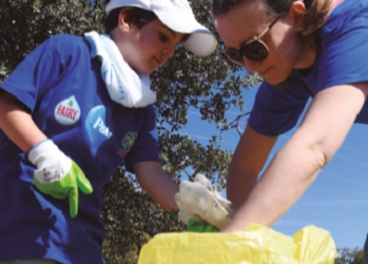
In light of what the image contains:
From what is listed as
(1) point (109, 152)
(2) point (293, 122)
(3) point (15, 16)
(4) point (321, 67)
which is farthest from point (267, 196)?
(3) point (15, 16)

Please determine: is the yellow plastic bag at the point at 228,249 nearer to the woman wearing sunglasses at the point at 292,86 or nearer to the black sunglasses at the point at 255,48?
the woman wearing sunglasses at the point at 292,86

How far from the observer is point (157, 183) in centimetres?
264

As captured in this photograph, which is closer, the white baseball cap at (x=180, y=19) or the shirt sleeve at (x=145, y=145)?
the white baseball cap at (x=180, y=19)

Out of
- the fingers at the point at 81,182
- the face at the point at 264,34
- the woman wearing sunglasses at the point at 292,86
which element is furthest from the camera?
the face at the point at 264,34

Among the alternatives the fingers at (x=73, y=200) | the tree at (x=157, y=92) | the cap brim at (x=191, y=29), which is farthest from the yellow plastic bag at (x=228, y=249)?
the tree at (x=157, y=92)

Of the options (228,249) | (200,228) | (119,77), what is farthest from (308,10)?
(228,249)

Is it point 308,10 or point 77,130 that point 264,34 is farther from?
point 77,130

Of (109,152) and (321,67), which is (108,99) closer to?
(109,152)

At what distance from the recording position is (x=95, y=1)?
27.9ft

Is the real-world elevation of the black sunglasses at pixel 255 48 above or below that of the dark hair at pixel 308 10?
below

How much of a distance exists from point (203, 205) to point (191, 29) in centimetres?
94

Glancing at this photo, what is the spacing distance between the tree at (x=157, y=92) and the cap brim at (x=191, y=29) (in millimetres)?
5290

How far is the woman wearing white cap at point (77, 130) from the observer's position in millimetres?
2154

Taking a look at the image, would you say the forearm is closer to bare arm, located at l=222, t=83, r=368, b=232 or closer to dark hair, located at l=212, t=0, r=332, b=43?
bare arm, located at l=222, t=83, r=368, b=232
